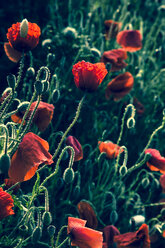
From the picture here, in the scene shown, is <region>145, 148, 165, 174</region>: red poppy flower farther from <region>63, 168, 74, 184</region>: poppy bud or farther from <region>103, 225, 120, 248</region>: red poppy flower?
<region>63, 168, 74, 184</region>: poppy bud

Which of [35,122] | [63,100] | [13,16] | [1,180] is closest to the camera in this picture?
[35,122]

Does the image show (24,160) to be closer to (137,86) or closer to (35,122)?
(35,122)

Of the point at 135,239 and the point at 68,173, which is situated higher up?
the point at 68,173

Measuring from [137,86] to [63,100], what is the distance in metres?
0.44

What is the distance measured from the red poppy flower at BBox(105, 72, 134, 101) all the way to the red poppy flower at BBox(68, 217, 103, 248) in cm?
78

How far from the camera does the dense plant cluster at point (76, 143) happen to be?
106 cm

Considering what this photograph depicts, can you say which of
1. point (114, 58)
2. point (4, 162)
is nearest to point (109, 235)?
point (4, 162)

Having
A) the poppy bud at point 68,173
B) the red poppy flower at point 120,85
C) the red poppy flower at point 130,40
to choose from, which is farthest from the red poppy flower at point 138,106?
the poppy bud at point 68,173

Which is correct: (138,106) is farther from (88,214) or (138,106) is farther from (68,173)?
(68,173)

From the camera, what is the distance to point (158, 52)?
196 centimetres

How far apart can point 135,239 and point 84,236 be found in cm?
26

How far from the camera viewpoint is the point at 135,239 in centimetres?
124

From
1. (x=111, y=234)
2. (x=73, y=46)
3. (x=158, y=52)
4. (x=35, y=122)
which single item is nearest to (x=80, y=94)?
(x=73, y=46)

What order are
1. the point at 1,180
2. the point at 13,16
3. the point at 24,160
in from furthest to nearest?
the point at 13,16 → the point at 1,180 → the point at 24,160
